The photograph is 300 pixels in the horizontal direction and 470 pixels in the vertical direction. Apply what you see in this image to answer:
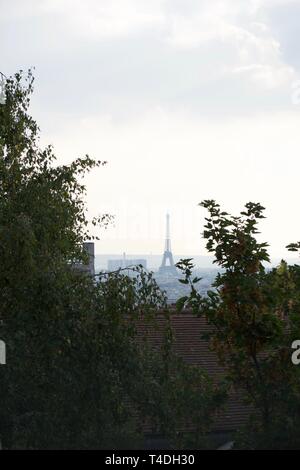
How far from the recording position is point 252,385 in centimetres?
1349

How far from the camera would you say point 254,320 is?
42.0 ft

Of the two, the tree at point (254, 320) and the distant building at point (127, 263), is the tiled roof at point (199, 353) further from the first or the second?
the tree at point (254, 320)

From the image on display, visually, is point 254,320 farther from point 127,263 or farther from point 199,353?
point 127,263

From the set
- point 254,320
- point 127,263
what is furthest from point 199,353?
point 127,263

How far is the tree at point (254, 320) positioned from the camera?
12.9 meters

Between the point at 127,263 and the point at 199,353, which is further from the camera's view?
the point at 127,263

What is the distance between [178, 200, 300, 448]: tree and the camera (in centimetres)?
1288

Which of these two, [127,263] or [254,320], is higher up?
[127,263]

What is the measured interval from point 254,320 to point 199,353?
26.5ft

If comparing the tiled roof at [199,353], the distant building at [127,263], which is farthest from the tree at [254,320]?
the tiled roof at [199,353]

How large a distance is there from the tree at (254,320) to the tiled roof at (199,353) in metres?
5.05

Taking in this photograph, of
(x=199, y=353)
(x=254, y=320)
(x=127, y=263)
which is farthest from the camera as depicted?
(x=127, y=263)

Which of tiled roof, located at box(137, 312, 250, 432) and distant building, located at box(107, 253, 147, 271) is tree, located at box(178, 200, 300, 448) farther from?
tiled roof, located at box(137, 312, 250, 432)

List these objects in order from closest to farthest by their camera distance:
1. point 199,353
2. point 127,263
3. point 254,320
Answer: point 254,320 → point 199,353 → point 127,263
